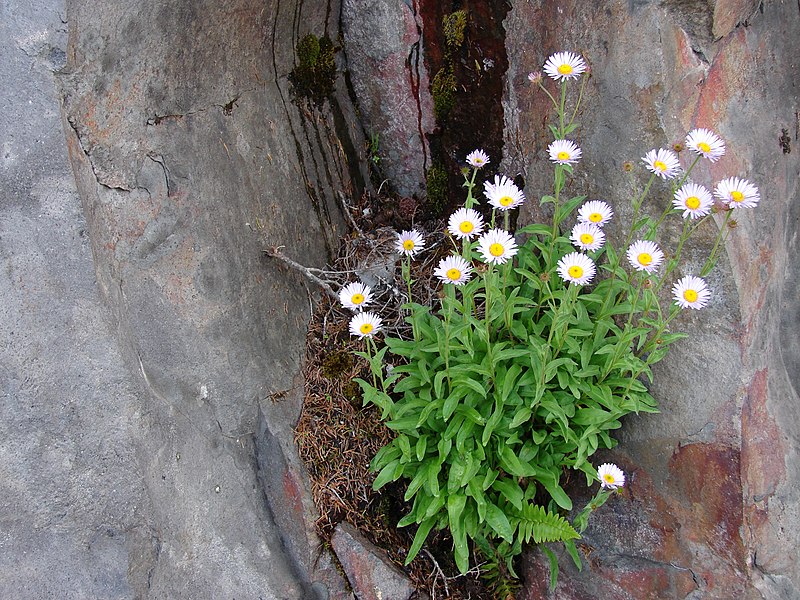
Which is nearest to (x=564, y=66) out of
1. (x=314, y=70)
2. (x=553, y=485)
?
(x=314, y=70)

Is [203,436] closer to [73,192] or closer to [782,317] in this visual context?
[73,192]

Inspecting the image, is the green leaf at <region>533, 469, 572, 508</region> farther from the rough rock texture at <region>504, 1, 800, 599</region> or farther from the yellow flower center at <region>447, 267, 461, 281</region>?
the yellow flower center at <region>447, 267, 461, 281</region>

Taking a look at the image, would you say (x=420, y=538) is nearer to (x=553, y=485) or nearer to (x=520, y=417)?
(x=553, y=485)

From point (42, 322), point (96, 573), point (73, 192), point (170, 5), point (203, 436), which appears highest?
point (170, 5)

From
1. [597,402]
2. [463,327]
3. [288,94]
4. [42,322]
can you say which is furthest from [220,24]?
[597,402]

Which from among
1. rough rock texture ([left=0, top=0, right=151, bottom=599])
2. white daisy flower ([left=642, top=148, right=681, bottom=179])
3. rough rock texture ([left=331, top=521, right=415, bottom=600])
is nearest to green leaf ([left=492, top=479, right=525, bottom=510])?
rough rock texture ([left=331, top=521, right=415, bottom=600])
